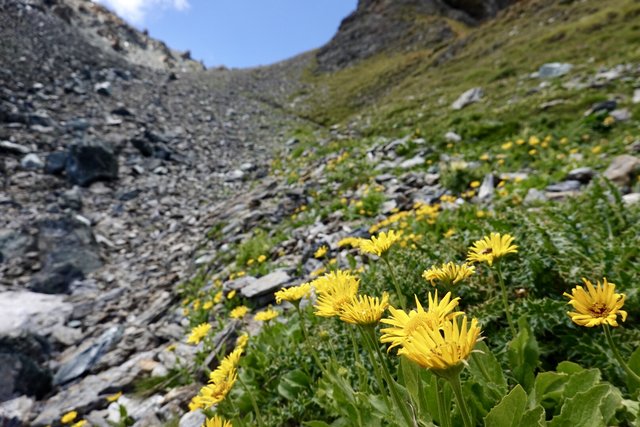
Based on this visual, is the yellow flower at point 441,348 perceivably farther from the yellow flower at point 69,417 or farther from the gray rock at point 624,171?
the gray rock at point 624,171

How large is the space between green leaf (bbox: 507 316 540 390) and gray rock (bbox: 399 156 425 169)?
6.07m

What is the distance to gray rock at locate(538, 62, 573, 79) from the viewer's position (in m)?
12.1

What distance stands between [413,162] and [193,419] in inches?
250

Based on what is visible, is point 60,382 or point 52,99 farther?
point 52,99

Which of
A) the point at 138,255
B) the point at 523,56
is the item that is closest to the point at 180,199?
the point at 138,255

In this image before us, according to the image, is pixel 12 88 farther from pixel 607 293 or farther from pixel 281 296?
pixel 607 293

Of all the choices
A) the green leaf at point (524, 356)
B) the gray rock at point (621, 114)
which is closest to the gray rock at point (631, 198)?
the green leaf at point (524, 356)

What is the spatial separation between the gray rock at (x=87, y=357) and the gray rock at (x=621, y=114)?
29.1ft

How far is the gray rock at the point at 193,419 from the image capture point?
8.64 ft

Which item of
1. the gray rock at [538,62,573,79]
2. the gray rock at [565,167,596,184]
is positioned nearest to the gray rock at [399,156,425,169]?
the gray rock at [565,167,596,184]

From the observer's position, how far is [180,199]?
11953 mm

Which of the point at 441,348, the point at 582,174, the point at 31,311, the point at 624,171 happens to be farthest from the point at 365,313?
the point at 31,311

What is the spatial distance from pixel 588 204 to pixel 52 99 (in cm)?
1971

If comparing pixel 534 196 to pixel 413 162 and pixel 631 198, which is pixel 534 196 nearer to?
pixel 631 198
